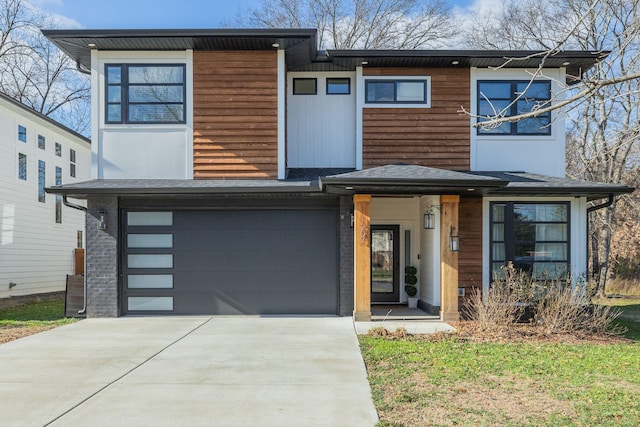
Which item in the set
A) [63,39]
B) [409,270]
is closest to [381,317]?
[409,270]

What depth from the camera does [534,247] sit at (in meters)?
10.6

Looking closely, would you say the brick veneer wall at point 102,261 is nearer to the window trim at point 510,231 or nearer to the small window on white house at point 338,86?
the small window on white house at point 338,86

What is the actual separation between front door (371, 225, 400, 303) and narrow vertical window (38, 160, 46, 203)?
10.0m

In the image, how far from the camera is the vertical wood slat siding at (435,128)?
1128 cm

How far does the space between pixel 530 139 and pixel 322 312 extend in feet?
19.2

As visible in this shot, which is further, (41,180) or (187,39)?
(41,180)

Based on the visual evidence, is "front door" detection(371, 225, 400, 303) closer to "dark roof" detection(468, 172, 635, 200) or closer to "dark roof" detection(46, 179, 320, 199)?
"dark roof" detection(468, 172, 635, 200)

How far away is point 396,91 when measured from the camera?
37.3ft

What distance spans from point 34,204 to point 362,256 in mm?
10586

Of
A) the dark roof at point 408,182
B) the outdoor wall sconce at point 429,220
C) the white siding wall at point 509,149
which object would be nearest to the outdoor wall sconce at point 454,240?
the outdoor wall sconce at point 429,220

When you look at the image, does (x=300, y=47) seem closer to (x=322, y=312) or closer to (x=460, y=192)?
(x=460, y=192)

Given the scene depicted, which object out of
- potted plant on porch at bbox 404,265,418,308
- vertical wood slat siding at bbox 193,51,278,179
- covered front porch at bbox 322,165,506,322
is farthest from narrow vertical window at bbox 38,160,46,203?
potted plant on porch at bbox 404,265,418,308

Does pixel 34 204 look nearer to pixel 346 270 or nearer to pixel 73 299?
pixel 73 299

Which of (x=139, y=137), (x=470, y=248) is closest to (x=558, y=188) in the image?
(x=470, y=248)
